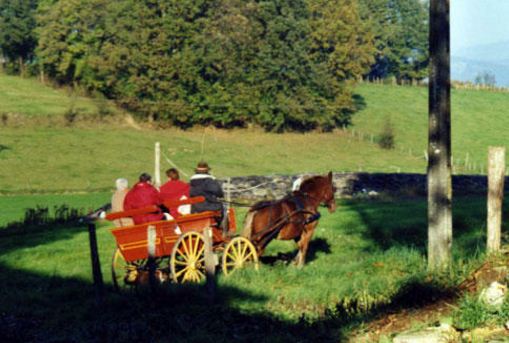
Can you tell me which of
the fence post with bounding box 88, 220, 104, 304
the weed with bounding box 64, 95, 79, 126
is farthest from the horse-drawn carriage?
the weed with bounding box 64, 95, 79, 126

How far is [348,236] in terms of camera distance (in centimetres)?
2202

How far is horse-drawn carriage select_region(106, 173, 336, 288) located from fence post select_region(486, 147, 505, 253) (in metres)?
5.00

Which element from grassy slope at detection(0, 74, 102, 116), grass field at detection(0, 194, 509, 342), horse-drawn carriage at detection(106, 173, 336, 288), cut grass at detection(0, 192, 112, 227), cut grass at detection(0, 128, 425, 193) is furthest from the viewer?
grassy slope at detection(0, 74, 102, 116)

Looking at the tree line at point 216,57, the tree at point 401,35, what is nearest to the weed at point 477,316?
the tree line at point 216,57

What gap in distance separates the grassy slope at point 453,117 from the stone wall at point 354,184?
108 ft

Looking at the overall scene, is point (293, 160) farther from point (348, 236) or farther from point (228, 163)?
point (348, 236)

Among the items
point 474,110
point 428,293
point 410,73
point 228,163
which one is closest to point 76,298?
point 428,293

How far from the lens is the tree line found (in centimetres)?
7800

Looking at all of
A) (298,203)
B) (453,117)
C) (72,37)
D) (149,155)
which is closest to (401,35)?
(453,117)

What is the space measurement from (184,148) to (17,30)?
140 ft

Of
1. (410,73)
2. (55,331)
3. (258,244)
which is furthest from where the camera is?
(410,73)

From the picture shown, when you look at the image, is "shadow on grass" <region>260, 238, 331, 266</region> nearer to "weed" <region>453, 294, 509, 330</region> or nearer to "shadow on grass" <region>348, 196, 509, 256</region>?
"shadow on grass" <region>348, 196, 509, 256</region>

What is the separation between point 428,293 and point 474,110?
3746 inches

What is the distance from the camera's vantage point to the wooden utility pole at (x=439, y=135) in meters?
13.7
